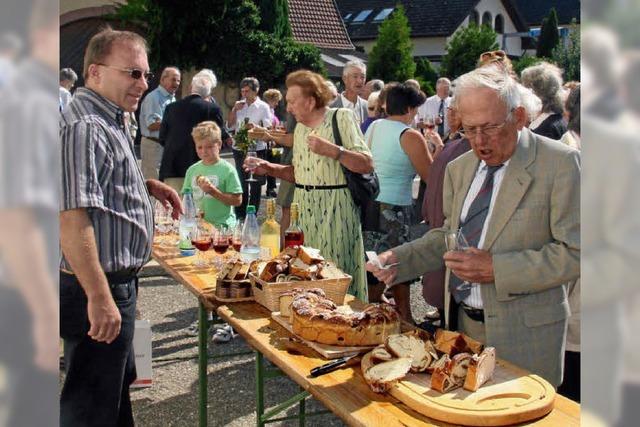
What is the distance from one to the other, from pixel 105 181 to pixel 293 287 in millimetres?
732

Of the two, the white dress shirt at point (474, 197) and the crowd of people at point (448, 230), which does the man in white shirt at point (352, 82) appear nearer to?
the crowd of people at point (448, 230)

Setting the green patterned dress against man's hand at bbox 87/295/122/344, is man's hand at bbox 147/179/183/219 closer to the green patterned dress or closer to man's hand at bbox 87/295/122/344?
the green patterned dress

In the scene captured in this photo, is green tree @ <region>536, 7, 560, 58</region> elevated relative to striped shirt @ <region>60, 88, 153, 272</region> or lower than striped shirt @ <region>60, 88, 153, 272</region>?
elevated

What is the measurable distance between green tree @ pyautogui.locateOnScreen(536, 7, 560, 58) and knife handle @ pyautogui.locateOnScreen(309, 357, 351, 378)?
121 feet

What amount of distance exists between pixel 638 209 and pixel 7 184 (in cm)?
54

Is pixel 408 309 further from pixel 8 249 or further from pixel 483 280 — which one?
pixel 8 249

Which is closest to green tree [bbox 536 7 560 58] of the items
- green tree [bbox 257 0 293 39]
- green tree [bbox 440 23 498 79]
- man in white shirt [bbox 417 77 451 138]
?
green tree [bbox 440 23 498 79]

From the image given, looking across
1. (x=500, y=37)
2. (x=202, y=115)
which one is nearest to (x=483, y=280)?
(x=202, y=115)

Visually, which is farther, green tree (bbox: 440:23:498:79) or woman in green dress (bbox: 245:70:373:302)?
green tree (bbox: 440:23:498:79)

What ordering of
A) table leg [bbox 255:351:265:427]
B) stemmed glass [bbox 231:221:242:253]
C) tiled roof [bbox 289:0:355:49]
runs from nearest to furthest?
table leg [bbox 255:351:265:427] < stemmed glass [bbox 231:221:242:253] < tiled roof [bbox 289:0:355:49]

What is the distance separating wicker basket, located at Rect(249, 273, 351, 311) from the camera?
8.61ft

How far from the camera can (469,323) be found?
7.64 ft

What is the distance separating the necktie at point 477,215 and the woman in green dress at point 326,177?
147 centimetres

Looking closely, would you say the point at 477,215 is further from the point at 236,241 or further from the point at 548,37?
the point at 548,37
